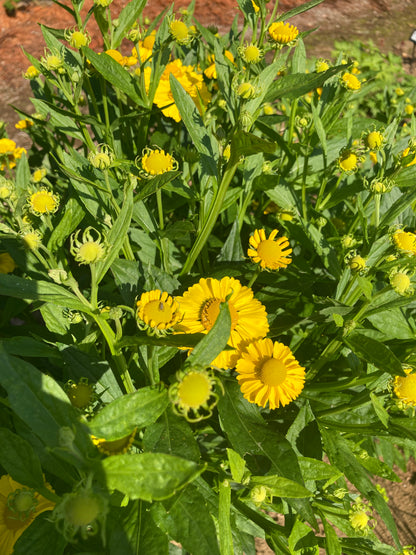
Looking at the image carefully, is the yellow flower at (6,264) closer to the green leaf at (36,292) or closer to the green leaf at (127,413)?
the green leaf at (36,292)

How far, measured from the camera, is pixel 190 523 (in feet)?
2.65

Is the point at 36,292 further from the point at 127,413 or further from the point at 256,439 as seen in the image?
the point at 256,439

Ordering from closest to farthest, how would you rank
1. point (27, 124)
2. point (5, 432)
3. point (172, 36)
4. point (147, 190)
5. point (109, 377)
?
point (5, 432), point (147, 190), point (109, 377), point (172, 36), point (27, 124)

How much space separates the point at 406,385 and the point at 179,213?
1129 mm

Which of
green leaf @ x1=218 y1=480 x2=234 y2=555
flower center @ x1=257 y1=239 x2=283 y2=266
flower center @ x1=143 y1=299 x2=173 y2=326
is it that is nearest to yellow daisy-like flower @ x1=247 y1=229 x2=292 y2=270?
flower center @ x1=257 y1=239 x2=283 y2=266

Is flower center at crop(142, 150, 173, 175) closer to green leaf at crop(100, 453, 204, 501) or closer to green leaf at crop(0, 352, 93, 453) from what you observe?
green leaf at crop(0, 352, 93, 453)

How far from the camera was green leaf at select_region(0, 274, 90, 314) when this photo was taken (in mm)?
804

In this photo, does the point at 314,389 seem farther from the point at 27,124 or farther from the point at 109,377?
the point at 27,124

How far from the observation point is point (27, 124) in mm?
1734

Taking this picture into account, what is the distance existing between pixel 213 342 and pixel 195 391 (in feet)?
0.31

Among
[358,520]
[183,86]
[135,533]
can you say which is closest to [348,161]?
[183,86]

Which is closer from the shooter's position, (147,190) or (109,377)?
(147,190)

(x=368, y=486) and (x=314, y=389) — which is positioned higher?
(x=314, y=389)

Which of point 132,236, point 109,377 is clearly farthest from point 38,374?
point 132,236
